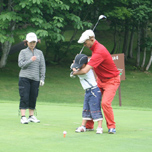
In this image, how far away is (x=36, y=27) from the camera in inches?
956

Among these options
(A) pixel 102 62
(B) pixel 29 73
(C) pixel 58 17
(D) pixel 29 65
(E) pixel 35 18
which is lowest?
(B) pixel 29 73

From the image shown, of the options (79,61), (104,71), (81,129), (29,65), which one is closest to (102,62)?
(104,71)

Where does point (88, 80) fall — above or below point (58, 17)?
below

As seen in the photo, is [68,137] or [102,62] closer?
[68,137]

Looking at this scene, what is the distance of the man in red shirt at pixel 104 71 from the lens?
7.50 m

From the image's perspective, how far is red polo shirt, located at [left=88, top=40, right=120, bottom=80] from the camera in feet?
24.6

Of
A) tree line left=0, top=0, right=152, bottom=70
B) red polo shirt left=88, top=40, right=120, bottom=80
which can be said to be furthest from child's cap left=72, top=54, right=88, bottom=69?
tree line left=0, top=0, right=152, bottom=70

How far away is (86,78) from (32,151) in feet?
8.57

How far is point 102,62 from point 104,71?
21 cm

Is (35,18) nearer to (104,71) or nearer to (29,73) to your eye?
(29,73)

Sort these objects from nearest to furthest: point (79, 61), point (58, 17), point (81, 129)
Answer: point (79, 61) → point (81, 129) → point (58, 17)

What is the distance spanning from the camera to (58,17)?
2344 centimetres

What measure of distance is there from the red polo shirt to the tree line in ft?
45.8

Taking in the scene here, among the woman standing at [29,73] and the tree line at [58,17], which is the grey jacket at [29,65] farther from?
the tree line at [58,17]
